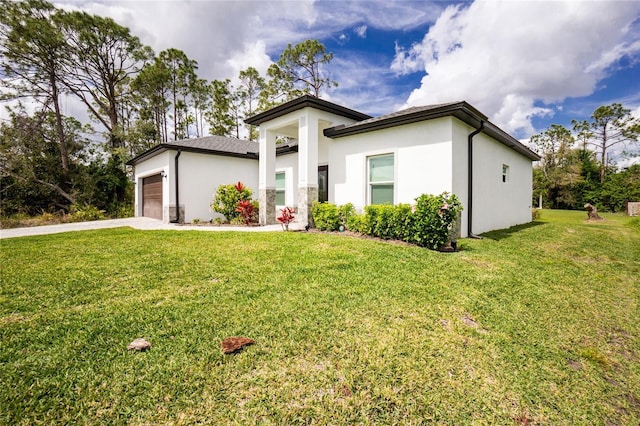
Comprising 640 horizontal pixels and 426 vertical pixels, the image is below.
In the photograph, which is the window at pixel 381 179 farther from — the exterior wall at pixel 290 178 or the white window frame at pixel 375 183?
the exterior wall at pixel 290 178

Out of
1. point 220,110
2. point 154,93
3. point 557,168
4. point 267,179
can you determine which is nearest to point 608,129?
point 557,168

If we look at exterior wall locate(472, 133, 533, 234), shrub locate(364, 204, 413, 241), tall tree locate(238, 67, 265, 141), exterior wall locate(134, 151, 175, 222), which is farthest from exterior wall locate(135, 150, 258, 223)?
tall tree locate(238, 67, 265, 141)

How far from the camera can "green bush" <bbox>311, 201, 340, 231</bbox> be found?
8.23m

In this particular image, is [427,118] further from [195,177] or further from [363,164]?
[195,177]

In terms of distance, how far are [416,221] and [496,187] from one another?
5.40 metres

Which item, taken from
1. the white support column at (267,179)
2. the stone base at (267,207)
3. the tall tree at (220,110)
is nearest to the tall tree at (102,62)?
the tall tree at (220,110)

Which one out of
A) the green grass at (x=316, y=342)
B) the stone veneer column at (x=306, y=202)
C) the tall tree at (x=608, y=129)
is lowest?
the green grass at (x=316, y=342)

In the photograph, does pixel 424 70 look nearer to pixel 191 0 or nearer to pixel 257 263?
pixel 191 0

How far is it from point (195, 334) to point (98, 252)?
436cm

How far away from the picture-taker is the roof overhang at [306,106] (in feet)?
27.9

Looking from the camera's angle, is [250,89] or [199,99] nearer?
[250,89]

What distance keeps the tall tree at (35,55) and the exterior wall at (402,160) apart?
56.8 ft

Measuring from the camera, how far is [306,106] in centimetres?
861

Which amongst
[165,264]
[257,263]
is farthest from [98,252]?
[257,263]
